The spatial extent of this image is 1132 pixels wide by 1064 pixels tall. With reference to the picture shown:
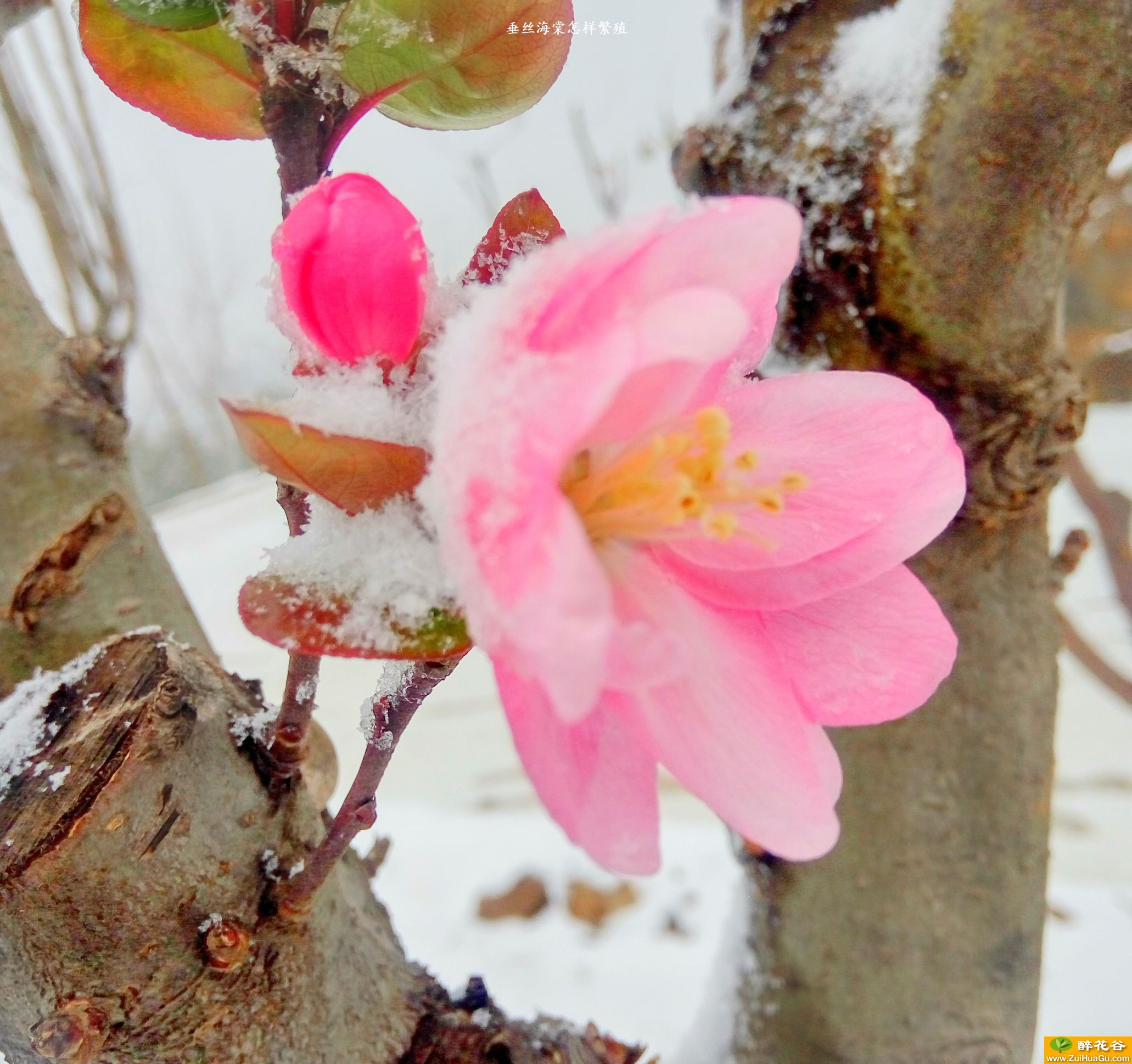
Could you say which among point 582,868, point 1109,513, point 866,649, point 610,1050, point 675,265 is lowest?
point 582,868

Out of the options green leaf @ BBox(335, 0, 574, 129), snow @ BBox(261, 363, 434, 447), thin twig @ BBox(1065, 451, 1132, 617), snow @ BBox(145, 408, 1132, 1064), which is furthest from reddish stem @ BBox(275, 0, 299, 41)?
thin twig @ BBox(1065, 451, 1132, 617)

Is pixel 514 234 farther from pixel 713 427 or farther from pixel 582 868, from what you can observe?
pixel 582 868

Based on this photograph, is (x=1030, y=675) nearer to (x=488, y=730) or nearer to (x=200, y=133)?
(x=200, y=133)

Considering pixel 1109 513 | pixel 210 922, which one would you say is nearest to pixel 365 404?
pixel 210 922

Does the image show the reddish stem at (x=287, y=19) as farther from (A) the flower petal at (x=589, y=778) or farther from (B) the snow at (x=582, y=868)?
(B) the snow at (x=582, y=868)

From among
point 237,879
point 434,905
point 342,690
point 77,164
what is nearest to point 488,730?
point 342,690

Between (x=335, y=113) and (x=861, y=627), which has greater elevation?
(x=335, y=113)
